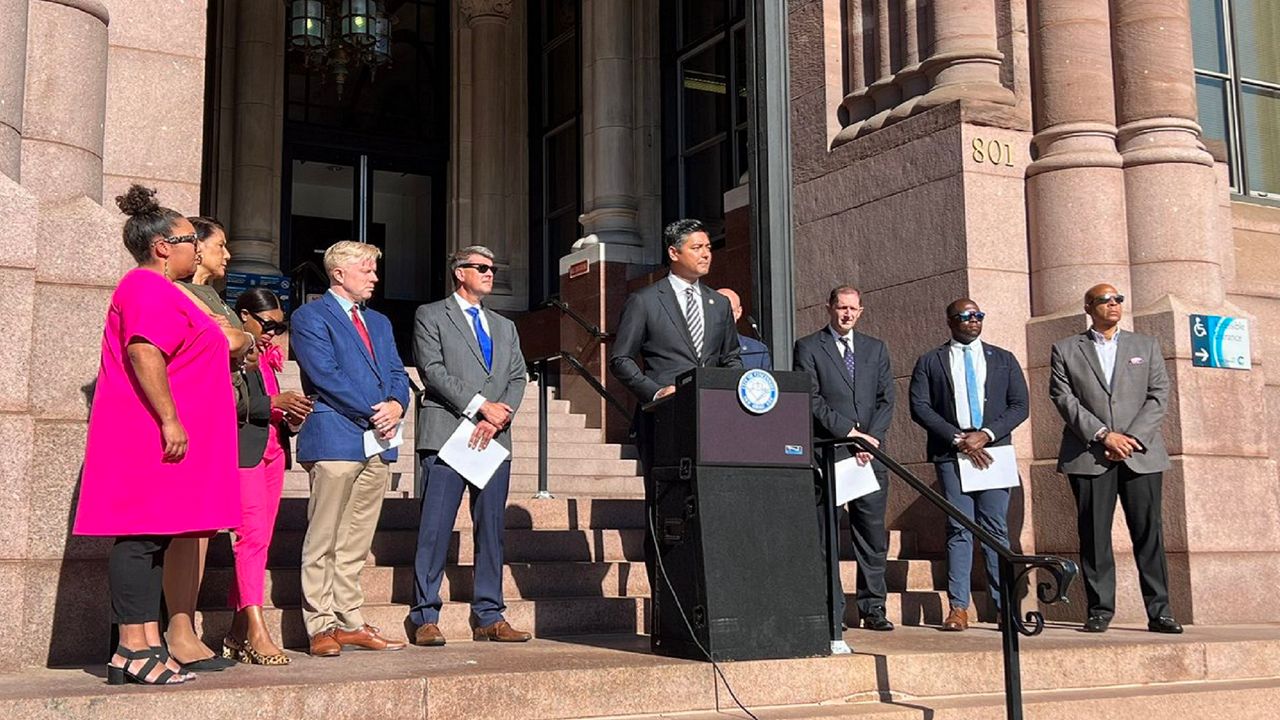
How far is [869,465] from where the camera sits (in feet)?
27.9

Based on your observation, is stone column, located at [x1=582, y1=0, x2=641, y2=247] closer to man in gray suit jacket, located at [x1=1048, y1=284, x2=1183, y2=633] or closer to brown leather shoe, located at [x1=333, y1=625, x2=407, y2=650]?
man in gray suit jacket, located at [x1=1048, y1=284, x2=1183, y2=633]

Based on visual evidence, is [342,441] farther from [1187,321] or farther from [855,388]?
[1187,321]

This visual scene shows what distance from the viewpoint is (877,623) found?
26.6ft

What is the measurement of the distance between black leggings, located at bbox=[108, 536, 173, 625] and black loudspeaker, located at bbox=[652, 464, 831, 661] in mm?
2204

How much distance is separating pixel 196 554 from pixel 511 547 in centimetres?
286

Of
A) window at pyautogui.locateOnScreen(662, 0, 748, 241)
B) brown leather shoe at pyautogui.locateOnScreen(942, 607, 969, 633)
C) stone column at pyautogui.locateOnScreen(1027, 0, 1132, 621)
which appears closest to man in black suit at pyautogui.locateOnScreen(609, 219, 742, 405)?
brown leather shoe at pyautogui.locateOnScreen(942, 607, 969, 633)

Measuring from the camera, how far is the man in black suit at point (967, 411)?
855 cm

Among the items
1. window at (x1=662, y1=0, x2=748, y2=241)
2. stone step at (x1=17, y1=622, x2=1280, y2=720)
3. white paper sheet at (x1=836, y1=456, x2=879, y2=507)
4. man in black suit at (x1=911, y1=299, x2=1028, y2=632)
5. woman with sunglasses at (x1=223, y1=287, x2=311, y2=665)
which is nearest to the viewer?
stone step at (x1=17, y1=622, x2=1280, y2=720)

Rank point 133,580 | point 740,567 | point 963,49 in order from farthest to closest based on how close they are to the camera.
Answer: point 963,49 → point 740,567 → point 133,580

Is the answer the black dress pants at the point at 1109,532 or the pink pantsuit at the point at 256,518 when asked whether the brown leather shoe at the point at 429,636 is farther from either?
the black dress pants at the point at 1109,532

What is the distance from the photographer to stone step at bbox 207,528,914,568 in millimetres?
8023

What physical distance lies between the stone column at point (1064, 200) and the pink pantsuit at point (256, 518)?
17.3 ft

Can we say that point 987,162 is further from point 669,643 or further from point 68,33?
point 68,33

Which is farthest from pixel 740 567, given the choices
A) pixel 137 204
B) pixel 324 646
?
pixel 137 204
